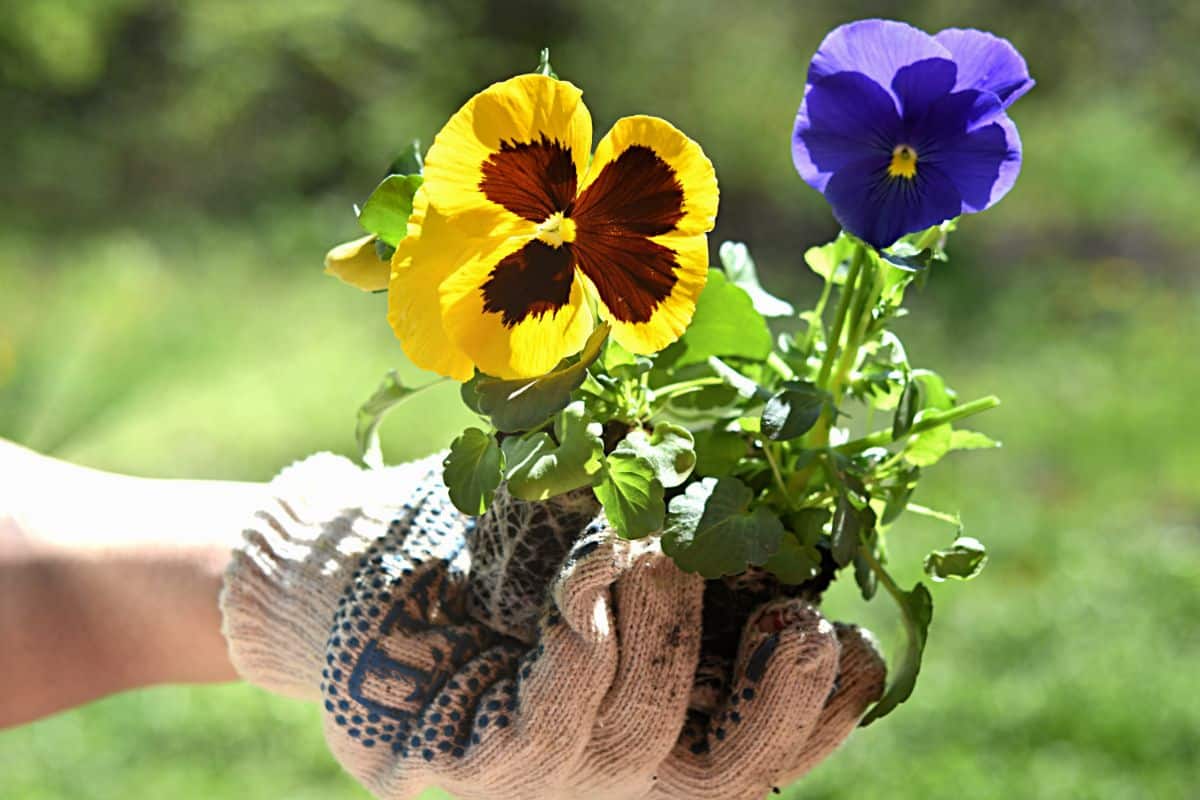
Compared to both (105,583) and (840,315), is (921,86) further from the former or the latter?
(105,583)

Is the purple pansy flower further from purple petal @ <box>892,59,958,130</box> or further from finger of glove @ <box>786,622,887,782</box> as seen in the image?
finger of glove @ <box>786,622,887,782</box>

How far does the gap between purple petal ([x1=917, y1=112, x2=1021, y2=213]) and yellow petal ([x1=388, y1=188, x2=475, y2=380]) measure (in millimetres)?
185

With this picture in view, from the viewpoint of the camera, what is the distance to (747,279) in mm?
644

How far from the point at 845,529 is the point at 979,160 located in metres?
0.15

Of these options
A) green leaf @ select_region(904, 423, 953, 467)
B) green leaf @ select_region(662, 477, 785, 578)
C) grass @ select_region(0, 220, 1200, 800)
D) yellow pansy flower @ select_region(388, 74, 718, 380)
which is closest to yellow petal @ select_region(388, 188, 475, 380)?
yellow pansy flower @ select_region(388, 74, 718, 380)

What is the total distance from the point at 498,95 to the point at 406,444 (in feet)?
6.89

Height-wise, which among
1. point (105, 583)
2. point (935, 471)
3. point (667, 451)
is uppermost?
point (935, 471)

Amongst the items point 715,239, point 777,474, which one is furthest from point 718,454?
point 715,239

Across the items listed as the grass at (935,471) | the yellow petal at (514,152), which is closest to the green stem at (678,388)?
the yellow petal at (514,152)

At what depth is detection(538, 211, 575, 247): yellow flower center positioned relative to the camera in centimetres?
48

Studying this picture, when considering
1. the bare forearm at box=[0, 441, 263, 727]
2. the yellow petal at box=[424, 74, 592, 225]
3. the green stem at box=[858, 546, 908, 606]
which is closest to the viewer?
the yellow petal at box=[424, 74, 592, 225]

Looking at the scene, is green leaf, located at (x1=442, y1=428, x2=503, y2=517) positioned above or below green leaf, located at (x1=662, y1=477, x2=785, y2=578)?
below

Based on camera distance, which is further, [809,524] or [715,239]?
[715,239]

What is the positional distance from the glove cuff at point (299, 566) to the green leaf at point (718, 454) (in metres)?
0.17
